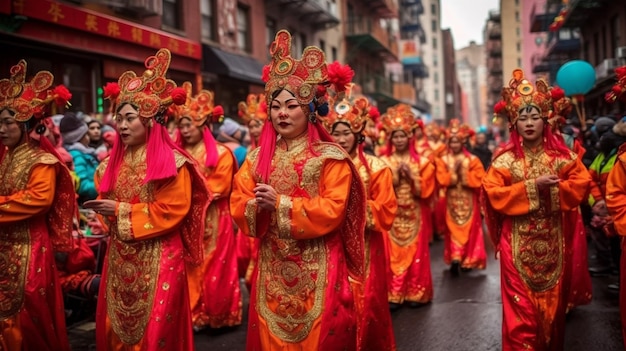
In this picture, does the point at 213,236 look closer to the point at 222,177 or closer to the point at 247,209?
the point at 222,177

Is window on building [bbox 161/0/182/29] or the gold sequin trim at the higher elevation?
window on building [bbox 161/0/182/29]

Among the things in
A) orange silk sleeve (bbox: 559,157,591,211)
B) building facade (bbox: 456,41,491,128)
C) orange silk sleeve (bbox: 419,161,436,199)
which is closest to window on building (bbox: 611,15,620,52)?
orange silk sleeve (bbox: 419,161,436,199)

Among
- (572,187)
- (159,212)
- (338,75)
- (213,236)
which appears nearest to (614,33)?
(572,187)

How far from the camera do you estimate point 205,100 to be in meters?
7.21

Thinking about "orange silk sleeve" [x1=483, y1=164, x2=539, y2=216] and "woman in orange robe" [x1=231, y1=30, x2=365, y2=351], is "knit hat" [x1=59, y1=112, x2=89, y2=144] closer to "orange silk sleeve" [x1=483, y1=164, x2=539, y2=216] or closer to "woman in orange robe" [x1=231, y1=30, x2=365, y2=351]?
"woman in orange robe" [x1=231, y1=30, x2=365, y2=351]

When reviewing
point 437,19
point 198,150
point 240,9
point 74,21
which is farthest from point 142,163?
point 437,19

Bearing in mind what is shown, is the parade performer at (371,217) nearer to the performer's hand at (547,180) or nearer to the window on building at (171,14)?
the performer's hand at (547,180)

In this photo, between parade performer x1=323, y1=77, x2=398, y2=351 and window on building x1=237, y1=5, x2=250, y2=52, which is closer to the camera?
parade performer x1=323, y1=77, x2=398, y2=351

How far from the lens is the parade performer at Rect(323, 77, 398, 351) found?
545cm

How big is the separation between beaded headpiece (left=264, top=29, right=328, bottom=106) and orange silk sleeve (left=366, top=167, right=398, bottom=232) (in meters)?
1.82

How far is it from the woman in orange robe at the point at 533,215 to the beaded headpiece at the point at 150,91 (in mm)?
2565

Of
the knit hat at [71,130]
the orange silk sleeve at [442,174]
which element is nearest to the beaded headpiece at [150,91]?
the knit hat at [71,130]

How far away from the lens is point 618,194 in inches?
185

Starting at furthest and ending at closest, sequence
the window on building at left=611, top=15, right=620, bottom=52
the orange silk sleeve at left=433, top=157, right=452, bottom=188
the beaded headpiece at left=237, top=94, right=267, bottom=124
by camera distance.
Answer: the window on building at left=611, top=15, right=620, bottom=52
the orange silk sleeve at left=433, top=157, right=452, bottom=188
the beaded headpiece at left=237, top=94, right=267, bottom=124
